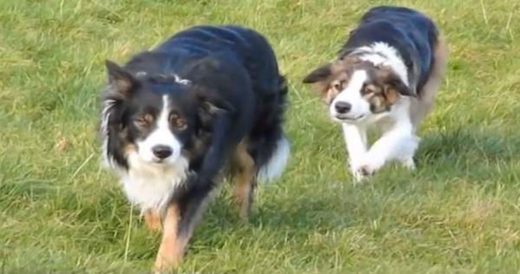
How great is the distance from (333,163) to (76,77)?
2.01 m

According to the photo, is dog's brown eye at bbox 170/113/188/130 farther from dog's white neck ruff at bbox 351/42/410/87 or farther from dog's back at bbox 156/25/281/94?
dog's white neck ruff at bbox 351/42/410/87

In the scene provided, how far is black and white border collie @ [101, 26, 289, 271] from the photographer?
199 inches

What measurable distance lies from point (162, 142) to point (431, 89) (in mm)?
3287

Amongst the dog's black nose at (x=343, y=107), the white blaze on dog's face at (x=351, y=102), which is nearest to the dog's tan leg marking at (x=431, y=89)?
the white blaze on dog's face at (x=351, y=102)

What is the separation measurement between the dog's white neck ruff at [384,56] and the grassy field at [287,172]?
21.8 inches

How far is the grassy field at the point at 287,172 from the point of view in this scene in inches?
210

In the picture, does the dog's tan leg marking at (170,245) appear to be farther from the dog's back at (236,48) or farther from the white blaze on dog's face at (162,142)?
the dog's back at (236,48)

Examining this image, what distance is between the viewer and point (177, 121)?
16.5 ft

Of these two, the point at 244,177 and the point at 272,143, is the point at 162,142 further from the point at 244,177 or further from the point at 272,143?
the point at 272,143

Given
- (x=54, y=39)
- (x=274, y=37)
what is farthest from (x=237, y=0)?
(x=54, y=39)

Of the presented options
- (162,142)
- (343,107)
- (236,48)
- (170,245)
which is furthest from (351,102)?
(162,142)

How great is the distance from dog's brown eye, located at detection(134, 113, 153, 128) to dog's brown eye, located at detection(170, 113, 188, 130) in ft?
0.29

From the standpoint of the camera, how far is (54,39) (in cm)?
894

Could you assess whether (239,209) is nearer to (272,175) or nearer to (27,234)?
(272,175)
